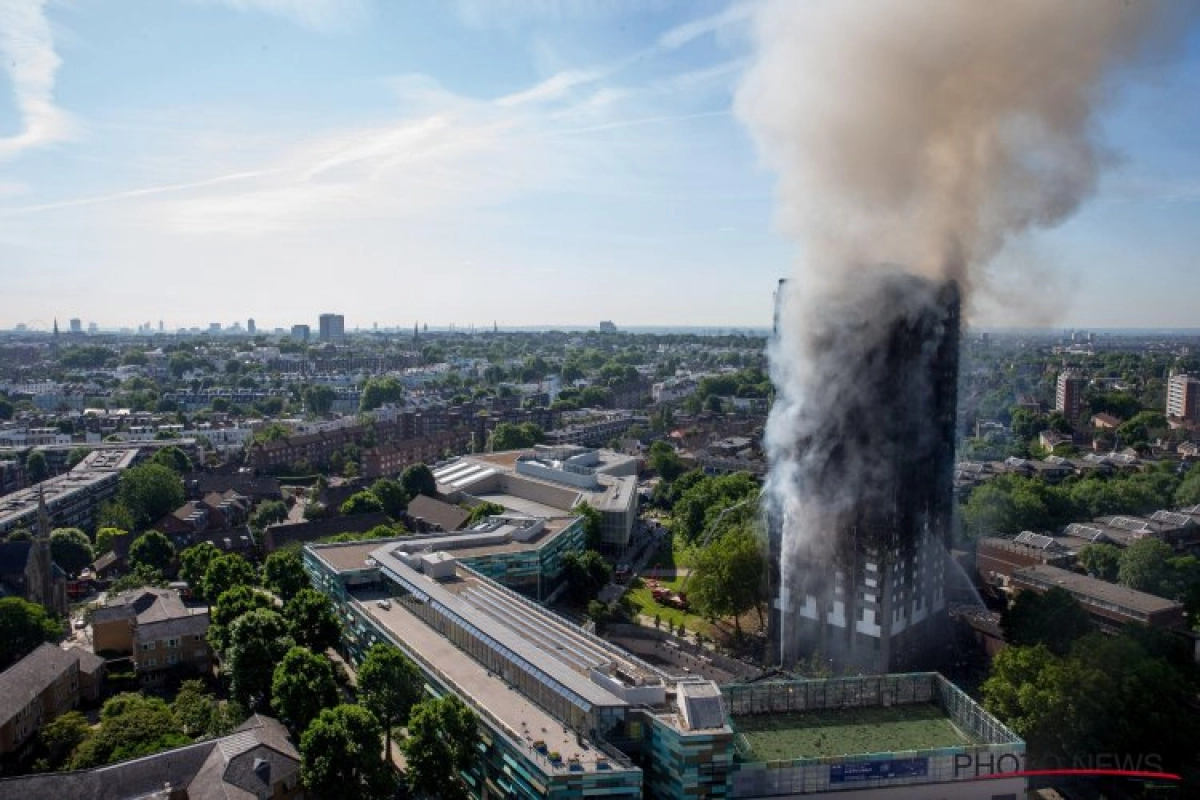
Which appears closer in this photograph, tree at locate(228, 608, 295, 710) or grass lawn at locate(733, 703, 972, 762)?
grass lawn at locate(733, 703, 972, 762)

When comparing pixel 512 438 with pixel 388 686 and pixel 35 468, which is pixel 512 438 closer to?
pixel 35 468

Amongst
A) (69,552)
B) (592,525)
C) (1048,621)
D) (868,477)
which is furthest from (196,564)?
(1048,621)

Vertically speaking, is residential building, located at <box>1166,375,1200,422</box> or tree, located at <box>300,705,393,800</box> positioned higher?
residential building, located at <box>1166,375,1200,422</box>

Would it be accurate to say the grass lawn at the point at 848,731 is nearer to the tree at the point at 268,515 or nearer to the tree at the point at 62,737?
the tree at the point at 62,737

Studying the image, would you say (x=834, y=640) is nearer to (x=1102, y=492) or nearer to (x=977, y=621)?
(x=977, y=621)

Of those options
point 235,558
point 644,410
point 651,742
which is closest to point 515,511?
point 235,558

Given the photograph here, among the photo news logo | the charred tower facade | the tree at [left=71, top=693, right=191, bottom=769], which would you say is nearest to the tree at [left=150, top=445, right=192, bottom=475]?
the tree at [left=71, top=693, right=191, bottom=769]

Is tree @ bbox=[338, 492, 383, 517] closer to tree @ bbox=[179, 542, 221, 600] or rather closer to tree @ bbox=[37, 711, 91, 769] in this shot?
tree @ bbox=[179, 542, 221, 600]

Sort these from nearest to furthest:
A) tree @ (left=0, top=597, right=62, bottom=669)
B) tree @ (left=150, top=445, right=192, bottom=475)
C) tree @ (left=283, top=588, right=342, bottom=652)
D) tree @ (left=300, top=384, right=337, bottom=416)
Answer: tree @ (left=283, top=588, right=342, bottom=652), tree @ (left=0, top=597, right=62, bottom=669), tree @ (left=150, top=445, right=192, bottom=475), tree @ (left=300, top=384, right=337, bottom=416)
